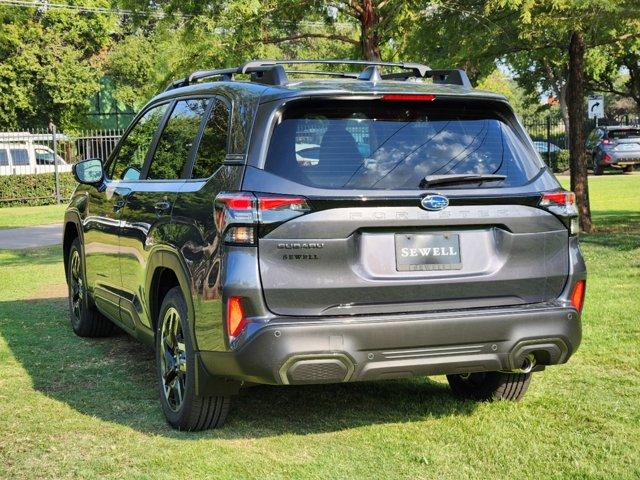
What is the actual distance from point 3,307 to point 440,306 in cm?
632

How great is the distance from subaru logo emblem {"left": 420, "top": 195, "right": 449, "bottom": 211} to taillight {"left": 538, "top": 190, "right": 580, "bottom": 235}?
55 centimetres

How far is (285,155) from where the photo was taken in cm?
464

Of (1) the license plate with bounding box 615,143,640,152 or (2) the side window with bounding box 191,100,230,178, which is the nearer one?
(2) the side window with bounding box 191,100,230,178

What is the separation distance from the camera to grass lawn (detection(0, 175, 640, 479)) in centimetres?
455

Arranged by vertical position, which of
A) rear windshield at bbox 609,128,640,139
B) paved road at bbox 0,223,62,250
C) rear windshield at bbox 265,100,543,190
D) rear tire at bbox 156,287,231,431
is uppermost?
rear windshield at bbox 265,100,543,190

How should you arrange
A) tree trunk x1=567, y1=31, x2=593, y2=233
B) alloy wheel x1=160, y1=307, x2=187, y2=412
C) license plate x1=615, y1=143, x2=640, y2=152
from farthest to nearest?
license plate x1=615, y1=143, x2=640, y2=152, tree trunk x1=567, y1=31, x2=593, y2=233, alloy wheel x1=160, y1=307, x2=187, y2=412

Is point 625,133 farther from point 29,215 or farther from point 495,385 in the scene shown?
point 495,385

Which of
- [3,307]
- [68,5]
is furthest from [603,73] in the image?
[3,307]

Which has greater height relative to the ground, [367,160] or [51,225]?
[367,160]

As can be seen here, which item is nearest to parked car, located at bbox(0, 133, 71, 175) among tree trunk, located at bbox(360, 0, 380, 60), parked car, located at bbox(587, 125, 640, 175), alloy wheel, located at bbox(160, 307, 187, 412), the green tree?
the green tree

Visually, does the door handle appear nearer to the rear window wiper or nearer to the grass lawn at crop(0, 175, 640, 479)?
the grass lawn at crop(0, 175, 640, 479)

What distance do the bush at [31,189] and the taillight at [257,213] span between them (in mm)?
25971

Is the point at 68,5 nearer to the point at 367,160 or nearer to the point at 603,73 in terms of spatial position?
the point at 603,73

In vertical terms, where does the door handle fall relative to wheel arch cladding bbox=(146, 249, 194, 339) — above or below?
above
